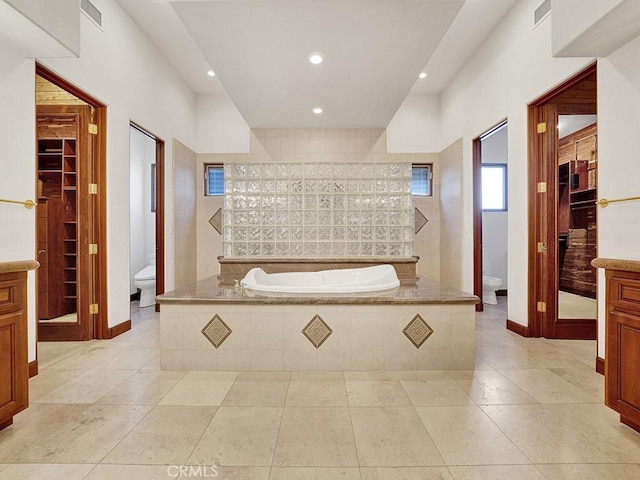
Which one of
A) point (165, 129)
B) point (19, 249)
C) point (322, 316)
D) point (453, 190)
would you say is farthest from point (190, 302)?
point (453, 190)

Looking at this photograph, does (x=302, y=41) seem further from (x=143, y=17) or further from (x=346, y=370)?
(x=346, y=370)

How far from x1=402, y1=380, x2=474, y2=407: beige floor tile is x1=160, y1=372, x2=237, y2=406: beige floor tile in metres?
1.11

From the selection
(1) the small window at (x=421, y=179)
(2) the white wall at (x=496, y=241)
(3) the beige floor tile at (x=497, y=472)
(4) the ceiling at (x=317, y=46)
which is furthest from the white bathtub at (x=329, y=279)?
(2) the white wall at (x=496, y=241)

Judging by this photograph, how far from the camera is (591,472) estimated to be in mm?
1335

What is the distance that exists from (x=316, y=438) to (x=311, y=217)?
259 cm

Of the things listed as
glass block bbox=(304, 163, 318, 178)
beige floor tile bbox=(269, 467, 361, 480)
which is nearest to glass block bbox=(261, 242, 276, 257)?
glass block bbox=(304, 163, 318, 178)

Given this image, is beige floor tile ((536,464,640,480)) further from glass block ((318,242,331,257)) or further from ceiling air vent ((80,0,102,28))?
ceiling air vent ((80,0,102,28))

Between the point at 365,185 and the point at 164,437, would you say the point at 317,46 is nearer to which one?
the point at 365,185

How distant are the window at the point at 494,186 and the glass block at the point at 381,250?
2.47 metres

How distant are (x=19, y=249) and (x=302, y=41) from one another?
2.48 meters

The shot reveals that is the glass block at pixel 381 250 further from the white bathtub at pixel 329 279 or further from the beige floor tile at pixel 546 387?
the beige floor tile at pixel 546 387

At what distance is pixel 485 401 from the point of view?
1.92 metres


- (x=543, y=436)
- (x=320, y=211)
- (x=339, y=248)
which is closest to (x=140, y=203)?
(x=320, y=211)

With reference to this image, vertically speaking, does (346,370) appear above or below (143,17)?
below
